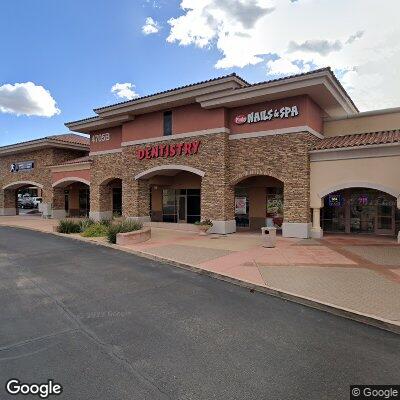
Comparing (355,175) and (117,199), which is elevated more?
(355,175)

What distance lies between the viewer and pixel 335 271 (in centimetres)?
1007

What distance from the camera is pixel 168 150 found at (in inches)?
850

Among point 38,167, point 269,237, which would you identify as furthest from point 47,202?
point 269,237

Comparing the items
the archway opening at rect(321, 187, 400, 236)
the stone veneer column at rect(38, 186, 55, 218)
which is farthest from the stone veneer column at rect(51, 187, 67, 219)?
the archway opening at rect(321, 187, 400, 236)

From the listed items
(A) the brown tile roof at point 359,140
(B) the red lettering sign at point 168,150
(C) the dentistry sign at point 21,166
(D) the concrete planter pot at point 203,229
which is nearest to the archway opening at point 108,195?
(B) the red lettering sign at point 168,150

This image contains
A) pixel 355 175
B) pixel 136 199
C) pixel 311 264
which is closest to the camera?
pixel 311 264

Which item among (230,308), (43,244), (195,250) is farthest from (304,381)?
(43,244)

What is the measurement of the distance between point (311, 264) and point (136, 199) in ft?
49.9

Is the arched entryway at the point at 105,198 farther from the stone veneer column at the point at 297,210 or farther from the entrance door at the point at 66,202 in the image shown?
the stone veneer column at the point at 297,210

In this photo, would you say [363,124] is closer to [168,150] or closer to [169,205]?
Answer: [168,150]

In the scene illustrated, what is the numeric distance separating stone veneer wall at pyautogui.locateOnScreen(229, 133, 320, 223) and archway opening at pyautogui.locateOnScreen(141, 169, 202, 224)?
22.8 ft

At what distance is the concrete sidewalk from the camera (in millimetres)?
7609

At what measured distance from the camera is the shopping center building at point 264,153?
1655 cm

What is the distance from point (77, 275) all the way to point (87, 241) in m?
7.18
